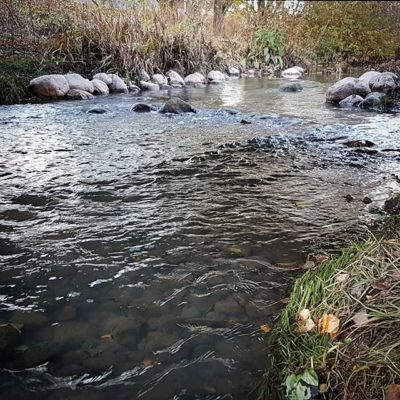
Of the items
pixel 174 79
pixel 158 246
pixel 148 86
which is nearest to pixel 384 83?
pixel 174 79

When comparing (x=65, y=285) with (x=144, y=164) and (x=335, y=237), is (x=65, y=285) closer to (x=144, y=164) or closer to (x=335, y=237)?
(x=335, y=237)

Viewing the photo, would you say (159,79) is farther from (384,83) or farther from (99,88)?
(384,83)

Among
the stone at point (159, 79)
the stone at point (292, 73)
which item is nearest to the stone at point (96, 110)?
the stone at point (159, 79)

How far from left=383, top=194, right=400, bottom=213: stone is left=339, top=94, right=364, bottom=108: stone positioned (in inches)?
191

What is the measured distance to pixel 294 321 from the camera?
1374 millimetres

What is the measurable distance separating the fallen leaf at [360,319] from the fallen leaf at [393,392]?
197mm

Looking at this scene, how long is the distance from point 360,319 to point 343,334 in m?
0.07

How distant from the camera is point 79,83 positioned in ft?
25.8

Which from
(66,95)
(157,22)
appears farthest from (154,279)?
(157,22)

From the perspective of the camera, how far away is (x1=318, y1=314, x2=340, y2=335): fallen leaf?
122 cm

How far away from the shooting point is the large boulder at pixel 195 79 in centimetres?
1046

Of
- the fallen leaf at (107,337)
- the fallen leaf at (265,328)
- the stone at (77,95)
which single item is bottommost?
the fallen leaf at (265,328)

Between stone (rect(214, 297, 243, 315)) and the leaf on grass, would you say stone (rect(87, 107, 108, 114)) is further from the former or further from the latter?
the leaf on grass

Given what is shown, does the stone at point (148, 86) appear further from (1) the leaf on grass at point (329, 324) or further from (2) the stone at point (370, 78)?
(1) the leaf on grass at point (329, 324)
